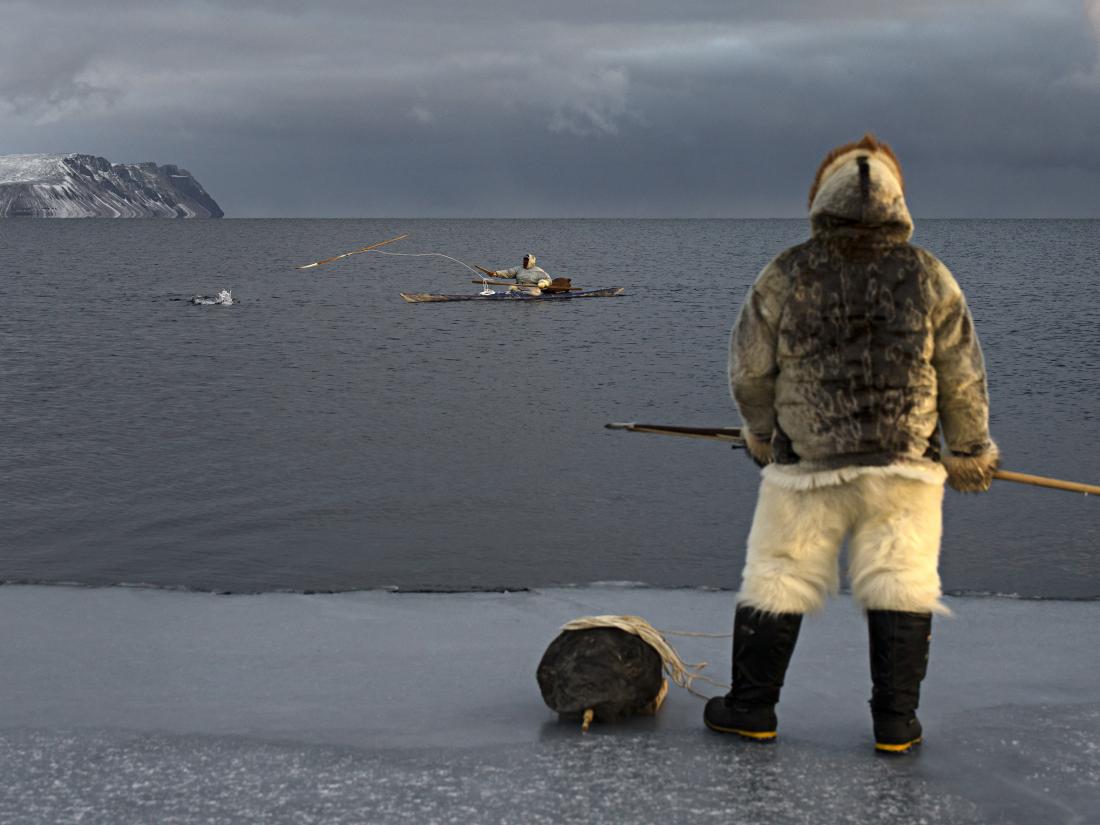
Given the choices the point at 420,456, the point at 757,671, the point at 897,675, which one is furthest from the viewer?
the point at 420,456

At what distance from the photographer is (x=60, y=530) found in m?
9.98

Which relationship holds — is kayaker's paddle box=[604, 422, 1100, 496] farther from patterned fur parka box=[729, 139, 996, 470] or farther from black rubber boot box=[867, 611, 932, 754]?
black rubber boot box=[867, 611, 932, 754]

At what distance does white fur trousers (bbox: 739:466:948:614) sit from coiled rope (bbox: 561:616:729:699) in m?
0.49

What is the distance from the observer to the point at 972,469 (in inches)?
172

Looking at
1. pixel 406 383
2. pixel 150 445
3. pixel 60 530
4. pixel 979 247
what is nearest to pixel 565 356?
pixel 406 383

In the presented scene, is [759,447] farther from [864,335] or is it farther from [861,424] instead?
[864,335]

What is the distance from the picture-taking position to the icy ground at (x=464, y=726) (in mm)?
3840

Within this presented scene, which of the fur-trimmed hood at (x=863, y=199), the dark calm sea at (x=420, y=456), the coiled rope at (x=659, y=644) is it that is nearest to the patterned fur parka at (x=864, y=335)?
the fur-trimmed hood at (x=863, y=199)

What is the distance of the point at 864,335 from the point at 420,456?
33.3ft

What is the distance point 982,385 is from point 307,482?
871cm

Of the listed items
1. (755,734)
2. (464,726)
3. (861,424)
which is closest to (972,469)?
(861,424)

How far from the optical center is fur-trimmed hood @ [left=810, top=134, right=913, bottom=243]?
4191mm

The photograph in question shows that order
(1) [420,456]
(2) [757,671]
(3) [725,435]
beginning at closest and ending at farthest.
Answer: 1. (2) [757,671]
2. (3) [725,435]
3. (1) [420,456]

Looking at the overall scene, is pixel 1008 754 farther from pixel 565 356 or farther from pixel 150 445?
pixel 565 356
